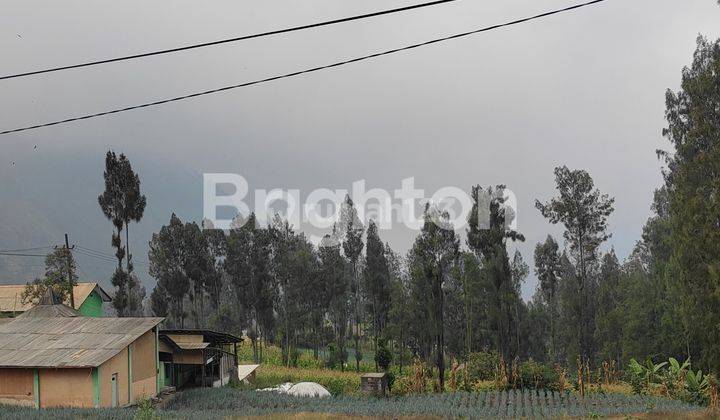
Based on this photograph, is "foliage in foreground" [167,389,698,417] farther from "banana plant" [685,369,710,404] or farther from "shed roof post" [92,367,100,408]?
"shed roof post" [92,367,100,408]

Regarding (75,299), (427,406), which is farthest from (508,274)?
(75,299)

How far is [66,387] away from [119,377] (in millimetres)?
2602

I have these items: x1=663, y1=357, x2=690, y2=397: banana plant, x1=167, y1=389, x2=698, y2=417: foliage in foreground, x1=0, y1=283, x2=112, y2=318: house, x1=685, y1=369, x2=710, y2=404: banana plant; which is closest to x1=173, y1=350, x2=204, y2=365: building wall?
x1=167, y1=389, x2=698, y2=417: foliage in foreground

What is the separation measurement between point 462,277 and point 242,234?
83.5ft

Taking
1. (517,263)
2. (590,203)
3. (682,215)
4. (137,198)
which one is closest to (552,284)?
(517,263)

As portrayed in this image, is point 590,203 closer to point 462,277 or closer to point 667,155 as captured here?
point 667,155

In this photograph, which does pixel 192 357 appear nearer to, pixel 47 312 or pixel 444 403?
pixel 47 312

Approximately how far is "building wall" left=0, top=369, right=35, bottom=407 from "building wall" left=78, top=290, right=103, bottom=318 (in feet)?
95.9

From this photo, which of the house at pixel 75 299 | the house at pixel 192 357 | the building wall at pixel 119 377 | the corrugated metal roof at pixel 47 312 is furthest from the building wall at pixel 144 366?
the house at pixel 75 299

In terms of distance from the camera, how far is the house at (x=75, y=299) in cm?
A: 5278

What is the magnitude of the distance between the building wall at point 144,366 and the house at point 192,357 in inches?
142

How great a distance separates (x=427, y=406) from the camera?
27969mm

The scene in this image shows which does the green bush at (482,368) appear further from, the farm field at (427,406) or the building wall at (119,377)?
the building wall at (119,377)

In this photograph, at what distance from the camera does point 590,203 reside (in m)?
53.2
